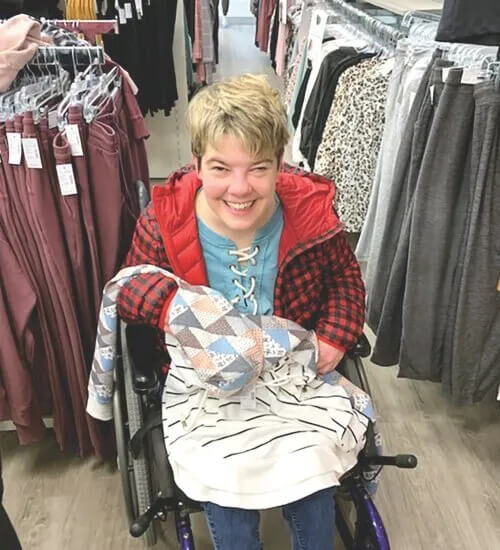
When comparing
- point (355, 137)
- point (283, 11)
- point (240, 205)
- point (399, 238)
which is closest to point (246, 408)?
point (240, 205)

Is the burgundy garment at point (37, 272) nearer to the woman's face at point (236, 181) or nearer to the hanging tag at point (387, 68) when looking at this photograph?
the woman's face at point (236, 181)

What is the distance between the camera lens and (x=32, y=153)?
3.84 ft

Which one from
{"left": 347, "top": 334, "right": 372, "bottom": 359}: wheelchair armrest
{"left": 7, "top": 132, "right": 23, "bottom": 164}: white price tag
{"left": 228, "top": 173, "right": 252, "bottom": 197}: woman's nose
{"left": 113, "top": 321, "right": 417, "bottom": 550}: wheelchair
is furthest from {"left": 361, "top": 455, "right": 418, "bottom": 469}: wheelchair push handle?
{"left": 7, "top": 132, "right": 23, "bottom": 164}: white price tag

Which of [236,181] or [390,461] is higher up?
[236,181]

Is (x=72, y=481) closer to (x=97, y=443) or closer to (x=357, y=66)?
(x=97, y=443)

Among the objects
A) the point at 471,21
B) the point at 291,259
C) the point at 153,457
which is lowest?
the point at 153,457

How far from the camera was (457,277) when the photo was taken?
59.2 inches

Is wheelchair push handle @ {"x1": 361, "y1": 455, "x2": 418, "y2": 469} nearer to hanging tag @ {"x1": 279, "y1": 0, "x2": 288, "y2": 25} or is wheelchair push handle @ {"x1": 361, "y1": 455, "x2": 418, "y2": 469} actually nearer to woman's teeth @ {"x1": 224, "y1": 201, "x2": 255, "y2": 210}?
woman's teeth @ {"x1": 224, "y1": 201, "x2": 255, "y2": 210}

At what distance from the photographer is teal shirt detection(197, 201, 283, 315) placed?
1.17 meters

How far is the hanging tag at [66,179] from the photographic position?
1.19 meters

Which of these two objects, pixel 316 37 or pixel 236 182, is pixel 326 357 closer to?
pixel 236 182

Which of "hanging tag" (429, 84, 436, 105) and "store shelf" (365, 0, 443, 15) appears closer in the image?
"hanging tag" (429, 84, 436, 105)

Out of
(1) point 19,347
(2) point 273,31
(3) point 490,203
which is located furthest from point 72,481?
(2) point 273,31

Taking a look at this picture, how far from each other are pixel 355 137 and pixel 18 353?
1.35 m
